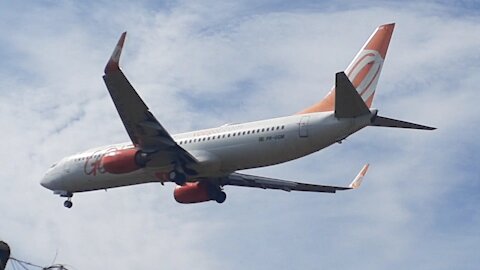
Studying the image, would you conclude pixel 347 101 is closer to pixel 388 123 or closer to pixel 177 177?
pixel 388 123

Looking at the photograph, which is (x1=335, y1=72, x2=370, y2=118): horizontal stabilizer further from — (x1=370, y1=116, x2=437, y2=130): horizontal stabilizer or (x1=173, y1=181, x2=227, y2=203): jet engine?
(x1=173, y1=181, x2=227, y2=203): jet engine

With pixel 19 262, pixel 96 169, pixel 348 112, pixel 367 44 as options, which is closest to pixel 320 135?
pixel 348 112

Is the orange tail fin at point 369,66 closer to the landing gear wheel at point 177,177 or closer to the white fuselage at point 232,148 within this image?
the white fuselage at point 232,148

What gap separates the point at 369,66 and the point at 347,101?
698 cm

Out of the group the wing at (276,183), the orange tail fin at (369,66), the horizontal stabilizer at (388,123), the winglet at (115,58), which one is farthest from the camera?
the wing at (276,183)

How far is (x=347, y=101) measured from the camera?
7006 centimetres

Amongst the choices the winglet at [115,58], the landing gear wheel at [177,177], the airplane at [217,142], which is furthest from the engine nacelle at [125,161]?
the winglet at [115,58]

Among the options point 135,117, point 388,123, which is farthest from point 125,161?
point 388,123

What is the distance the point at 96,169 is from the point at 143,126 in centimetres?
626

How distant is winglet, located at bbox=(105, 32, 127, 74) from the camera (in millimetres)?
71250

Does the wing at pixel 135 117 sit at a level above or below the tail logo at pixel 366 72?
above

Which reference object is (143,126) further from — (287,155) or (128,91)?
(287,155)

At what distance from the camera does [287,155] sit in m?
73.7

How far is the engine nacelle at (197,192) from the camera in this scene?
3236 inches
